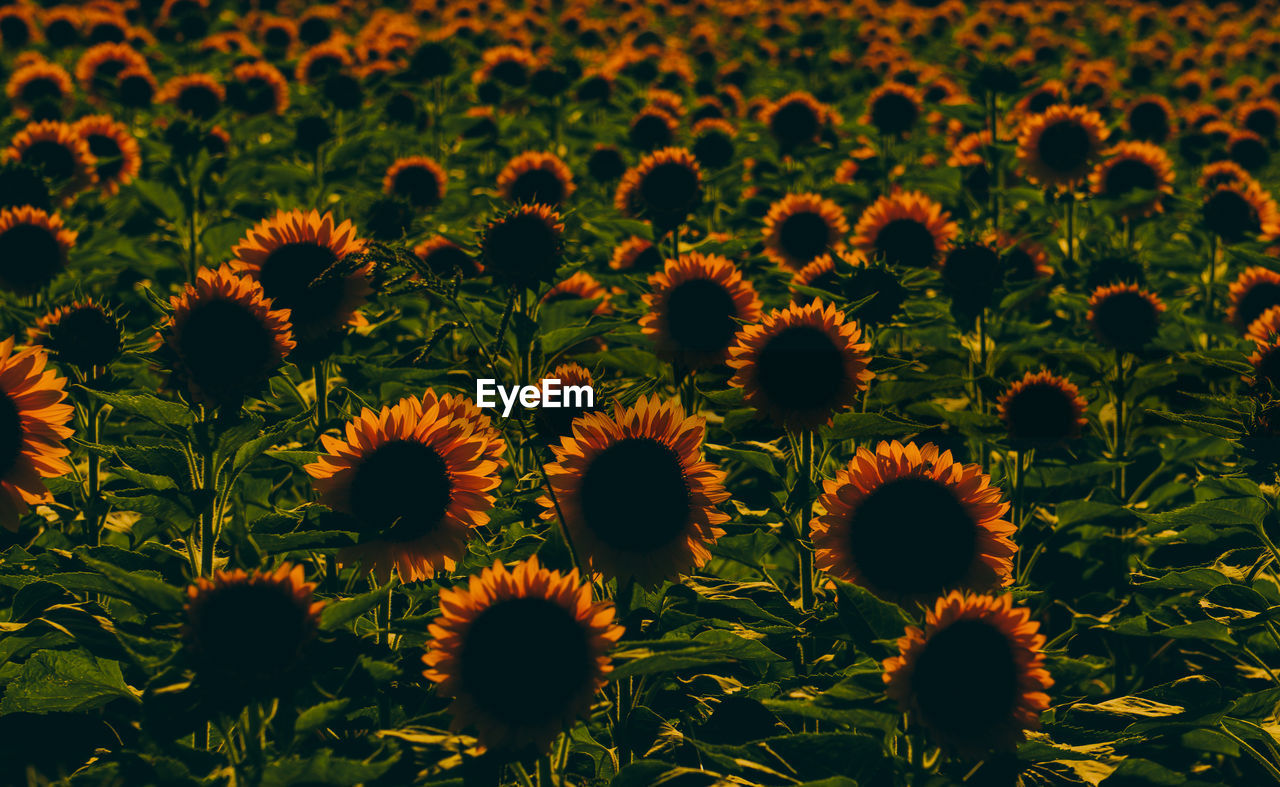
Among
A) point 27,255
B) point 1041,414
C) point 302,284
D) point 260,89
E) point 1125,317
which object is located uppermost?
point 260,89

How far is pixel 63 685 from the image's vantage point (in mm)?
2070

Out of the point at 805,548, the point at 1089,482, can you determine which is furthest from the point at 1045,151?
the point at 805,548

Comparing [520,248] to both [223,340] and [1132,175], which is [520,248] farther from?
[1132,175]

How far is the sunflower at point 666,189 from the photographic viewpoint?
4125 mm

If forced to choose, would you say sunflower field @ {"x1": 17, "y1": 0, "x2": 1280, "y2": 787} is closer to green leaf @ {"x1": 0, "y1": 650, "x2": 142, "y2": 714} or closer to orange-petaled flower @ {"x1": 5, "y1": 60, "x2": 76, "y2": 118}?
green leaf @ {"x1": 0, "y1": 650, "x2": 142, "y2": 714}

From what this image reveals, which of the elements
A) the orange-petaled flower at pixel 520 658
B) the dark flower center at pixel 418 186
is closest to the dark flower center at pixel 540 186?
the dark flower center at pixel 418 186

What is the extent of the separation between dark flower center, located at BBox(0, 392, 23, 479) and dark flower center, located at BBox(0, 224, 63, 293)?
1894 mm

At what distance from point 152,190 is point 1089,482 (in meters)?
4.08

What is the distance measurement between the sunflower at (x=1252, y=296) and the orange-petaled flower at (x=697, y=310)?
2191 millimetres

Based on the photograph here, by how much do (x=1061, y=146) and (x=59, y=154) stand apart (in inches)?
177

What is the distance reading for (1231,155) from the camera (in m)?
6.33

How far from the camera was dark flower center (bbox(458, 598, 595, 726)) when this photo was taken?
5.65ft

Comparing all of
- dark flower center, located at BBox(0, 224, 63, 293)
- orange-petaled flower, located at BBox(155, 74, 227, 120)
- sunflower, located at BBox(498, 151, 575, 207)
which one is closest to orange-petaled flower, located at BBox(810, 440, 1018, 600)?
sunflower, located at BBox(498, 151, 575, 207)

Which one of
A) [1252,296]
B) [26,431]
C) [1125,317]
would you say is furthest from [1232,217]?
[26,431]
